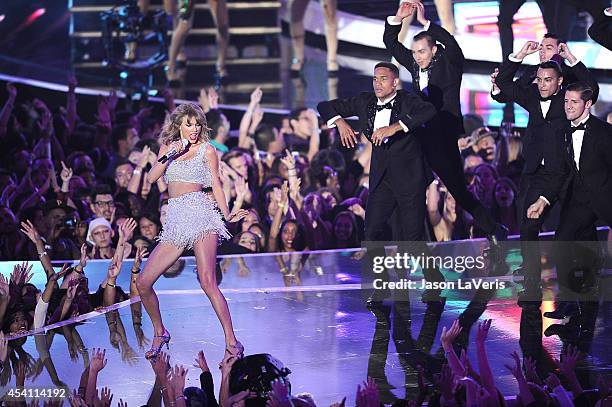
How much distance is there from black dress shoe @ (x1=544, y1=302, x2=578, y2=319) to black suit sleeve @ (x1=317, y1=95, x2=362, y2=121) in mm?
1533

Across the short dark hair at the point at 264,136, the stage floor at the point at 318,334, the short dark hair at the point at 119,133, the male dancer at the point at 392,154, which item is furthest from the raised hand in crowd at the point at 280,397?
the short dark hair at the point at 119,133

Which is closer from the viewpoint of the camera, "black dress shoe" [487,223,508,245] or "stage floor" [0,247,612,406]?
"stage floor" [0,247,612,406]

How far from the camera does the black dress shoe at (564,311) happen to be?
19.3ft

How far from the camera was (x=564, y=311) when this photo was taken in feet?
19.5

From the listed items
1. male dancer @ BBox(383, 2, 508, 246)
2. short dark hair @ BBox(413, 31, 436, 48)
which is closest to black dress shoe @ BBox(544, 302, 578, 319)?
male dancer @ BBox(383, 2, 508, 246)

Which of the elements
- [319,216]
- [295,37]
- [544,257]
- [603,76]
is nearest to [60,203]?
[319,216]

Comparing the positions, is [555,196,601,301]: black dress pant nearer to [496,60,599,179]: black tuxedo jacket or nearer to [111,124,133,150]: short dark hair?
[496,60,599,179]: black tuxedo jacket

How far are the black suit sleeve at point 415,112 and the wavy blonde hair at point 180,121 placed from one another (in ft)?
4.13

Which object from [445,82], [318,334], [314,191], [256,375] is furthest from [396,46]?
[256,375]

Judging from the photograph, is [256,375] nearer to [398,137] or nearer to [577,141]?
[398,137]

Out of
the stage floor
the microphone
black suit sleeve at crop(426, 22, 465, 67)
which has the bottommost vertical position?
the stage floor

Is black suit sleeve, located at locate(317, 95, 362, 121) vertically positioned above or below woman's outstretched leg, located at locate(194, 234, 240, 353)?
above

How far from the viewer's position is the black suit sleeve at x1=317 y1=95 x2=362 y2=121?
21.0 ft

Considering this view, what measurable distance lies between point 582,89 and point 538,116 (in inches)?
17.9
